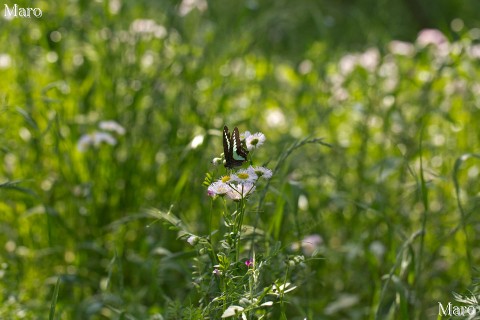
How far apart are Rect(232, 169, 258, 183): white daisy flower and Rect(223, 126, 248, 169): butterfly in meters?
0.06

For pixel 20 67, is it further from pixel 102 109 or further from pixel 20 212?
pixel 20 212

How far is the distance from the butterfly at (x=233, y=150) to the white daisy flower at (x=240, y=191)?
0.07 meters

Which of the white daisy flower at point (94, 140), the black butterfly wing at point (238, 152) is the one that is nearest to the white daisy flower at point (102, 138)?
the white daisy flower at point (94, 140)

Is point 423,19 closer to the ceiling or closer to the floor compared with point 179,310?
closer to the ceiling

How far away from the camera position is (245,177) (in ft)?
3.81

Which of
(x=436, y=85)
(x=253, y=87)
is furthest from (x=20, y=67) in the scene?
(x=436, y=85)

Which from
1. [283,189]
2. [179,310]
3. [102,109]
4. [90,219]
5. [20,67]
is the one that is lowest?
[179,310]

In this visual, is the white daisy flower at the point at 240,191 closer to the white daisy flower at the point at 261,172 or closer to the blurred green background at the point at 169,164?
the white daisy flower at the point at 261,172

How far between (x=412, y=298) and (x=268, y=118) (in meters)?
1.36

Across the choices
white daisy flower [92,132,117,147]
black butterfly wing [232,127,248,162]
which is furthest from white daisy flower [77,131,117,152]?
black butterfly wing [232,127,248,162]

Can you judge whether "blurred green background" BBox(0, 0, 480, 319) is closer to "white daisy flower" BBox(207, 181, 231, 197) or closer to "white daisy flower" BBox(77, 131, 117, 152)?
"white daisy flower" BBox(77, 131, 117, 152)

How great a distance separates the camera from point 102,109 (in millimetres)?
2457

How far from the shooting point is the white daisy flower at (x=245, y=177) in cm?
115

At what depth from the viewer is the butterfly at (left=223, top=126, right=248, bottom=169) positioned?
3.99 feet
